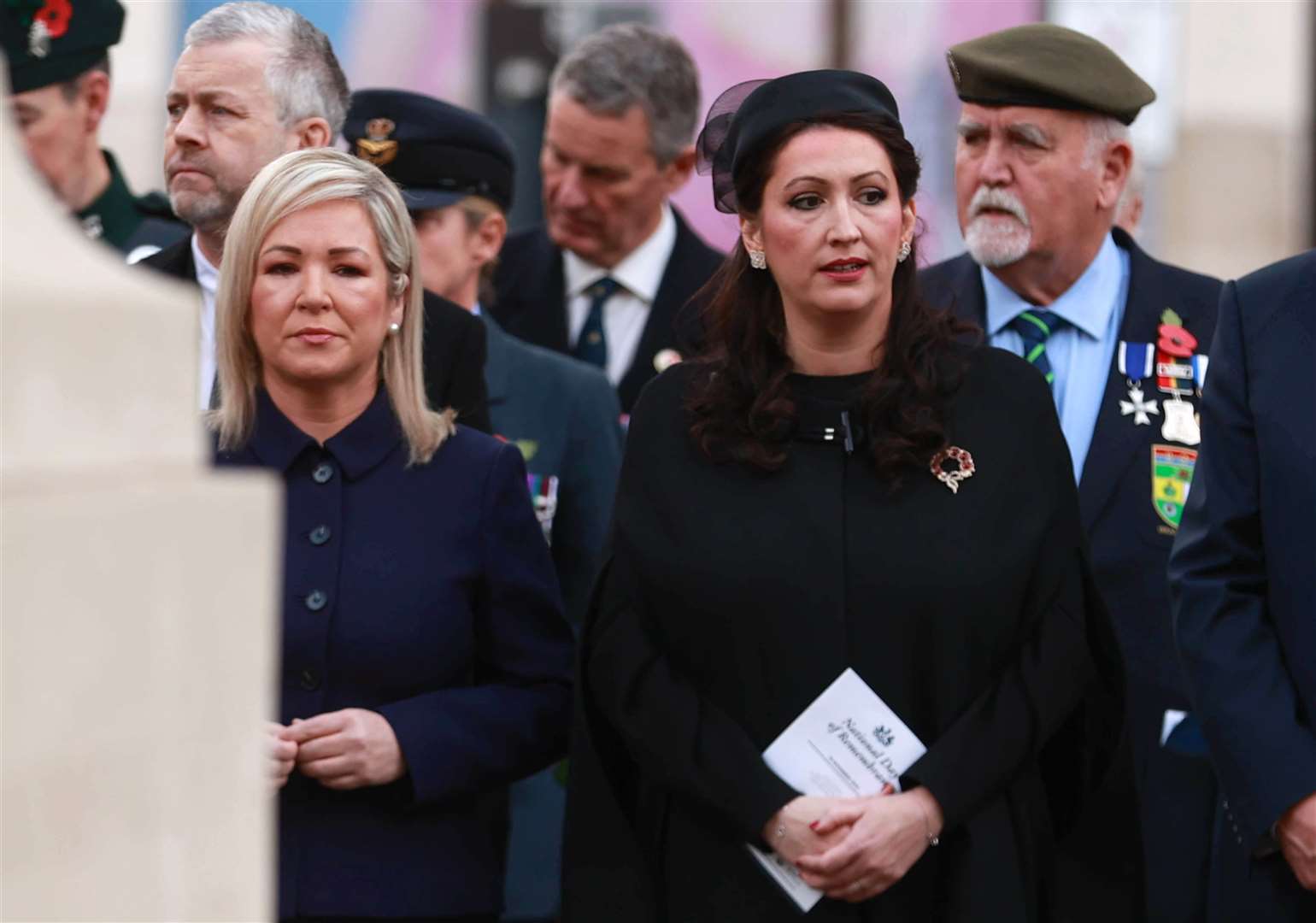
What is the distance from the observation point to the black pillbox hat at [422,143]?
507cm

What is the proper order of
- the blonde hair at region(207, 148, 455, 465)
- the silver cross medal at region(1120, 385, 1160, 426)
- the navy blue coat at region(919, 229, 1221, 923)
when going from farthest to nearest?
the silver cross medal at region(1120, 385, 1160, 426) < the navy blue coat at region(919, 229, 1221, 923) < the blonde hair at region(207, 148, 455, 465)

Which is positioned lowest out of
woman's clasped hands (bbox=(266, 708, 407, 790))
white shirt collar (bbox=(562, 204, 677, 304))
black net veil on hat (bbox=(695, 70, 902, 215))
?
woman's clasped hands (bbox=(266, 708, 407, 790))

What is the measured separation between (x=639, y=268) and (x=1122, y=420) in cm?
164

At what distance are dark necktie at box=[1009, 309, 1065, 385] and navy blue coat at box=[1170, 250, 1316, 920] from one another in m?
0.86

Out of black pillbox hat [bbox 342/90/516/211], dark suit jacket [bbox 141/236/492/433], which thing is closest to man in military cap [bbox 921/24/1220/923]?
dark suit jacket [bbox 141/236/492/433]

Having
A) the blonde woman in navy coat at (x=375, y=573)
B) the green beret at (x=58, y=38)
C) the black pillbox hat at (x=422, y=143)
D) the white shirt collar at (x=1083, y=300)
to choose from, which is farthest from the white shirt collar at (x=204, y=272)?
the white shirt collar at (x=1083, y=300)

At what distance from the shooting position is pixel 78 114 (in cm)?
511

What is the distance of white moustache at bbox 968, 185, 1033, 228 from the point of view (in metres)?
4.70

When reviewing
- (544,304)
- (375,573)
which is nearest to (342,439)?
(375,573)

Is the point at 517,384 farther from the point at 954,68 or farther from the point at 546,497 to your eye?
the point at 954,68

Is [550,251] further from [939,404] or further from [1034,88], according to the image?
[939,404]

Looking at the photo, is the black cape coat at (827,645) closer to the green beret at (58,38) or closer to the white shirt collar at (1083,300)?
the white shirt collar at (1083,300)

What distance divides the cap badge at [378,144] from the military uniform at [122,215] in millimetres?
426

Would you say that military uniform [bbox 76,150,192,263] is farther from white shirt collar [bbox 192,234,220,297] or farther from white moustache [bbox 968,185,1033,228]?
white moustache [bbox 968,185,1033,228]
